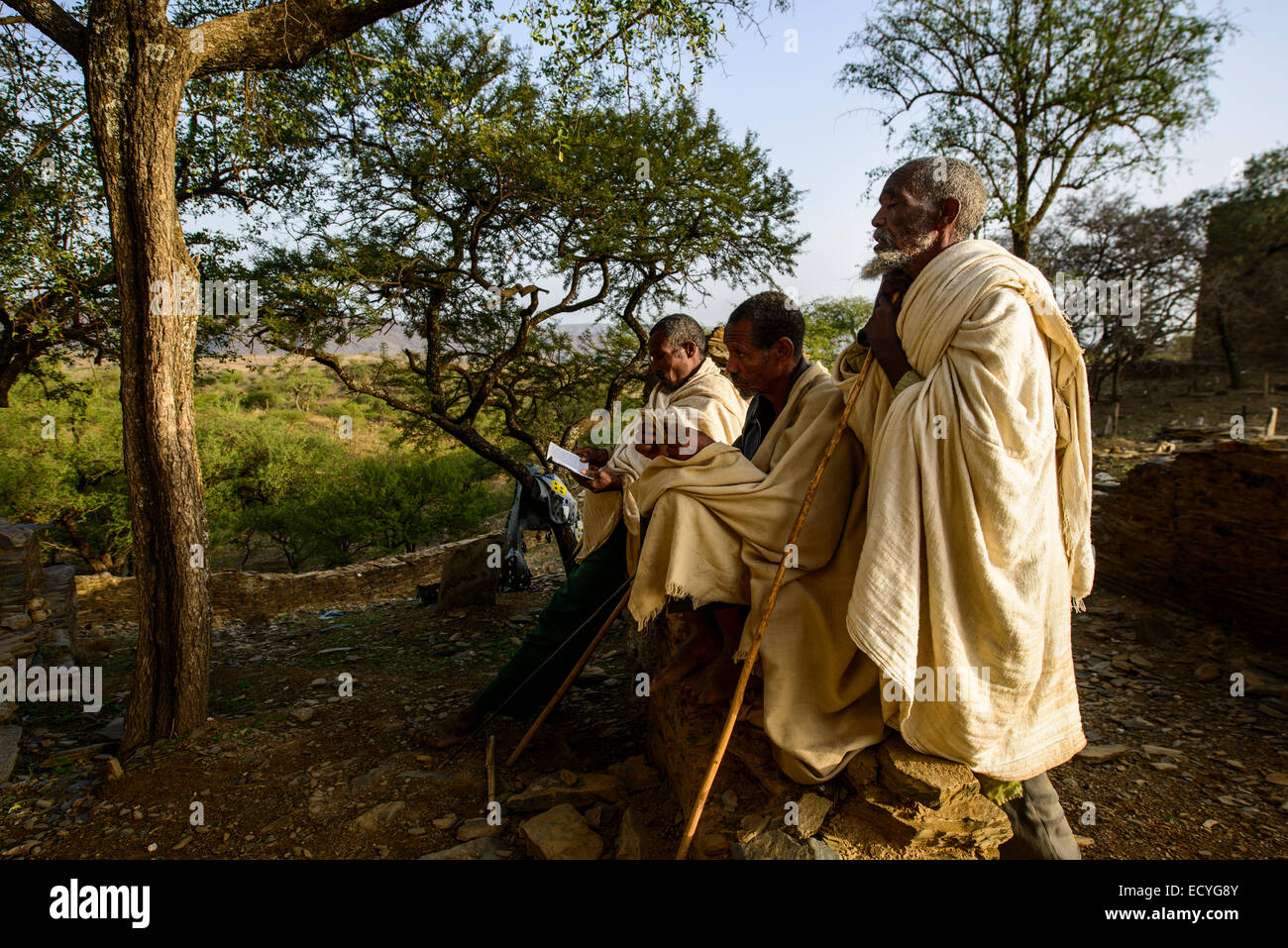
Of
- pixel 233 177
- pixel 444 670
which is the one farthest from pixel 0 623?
pixel 233 177

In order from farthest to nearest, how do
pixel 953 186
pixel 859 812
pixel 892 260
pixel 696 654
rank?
pixel 696 654 → pixel 892 260 → pixel 953 186 → pixel 859 812

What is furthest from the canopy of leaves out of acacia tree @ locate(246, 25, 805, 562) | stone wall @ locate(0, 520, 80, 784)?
stone wall @ locate(0, 520, 80, 784)

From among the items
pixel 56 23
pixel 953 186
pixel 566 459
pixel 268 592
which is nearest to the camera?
pixel 953 186

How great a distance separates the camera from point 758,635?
230cm

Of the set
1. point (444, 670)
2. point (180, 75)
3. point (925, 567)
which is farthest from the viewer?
point (444, 670)

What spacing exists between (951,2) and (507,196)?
10.1 m

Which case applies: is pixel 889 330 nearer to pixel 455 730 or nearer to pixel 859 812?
pixel 859 812

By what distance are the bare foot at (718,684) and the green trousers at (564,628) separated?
34.8 inches

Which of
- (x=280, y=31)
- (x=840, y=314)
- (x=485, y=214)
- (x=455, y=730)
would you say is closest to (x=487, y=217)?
(x=485, y=214)

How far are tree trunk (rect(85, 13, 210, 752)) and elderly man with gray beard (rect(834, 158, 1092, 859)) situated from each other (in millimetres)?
4050

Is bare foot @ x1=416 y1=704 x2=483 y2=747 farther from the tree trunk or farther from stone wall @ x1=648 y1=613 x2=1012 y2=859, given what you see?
stone wall @ x1=648 y1=613 x2=1012 y2=859

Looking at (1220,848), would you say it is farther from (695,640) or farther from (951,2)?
(951,2)

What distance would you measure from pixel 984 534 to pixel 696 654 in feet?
4.54

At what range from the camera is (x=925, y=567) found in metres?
2.10
